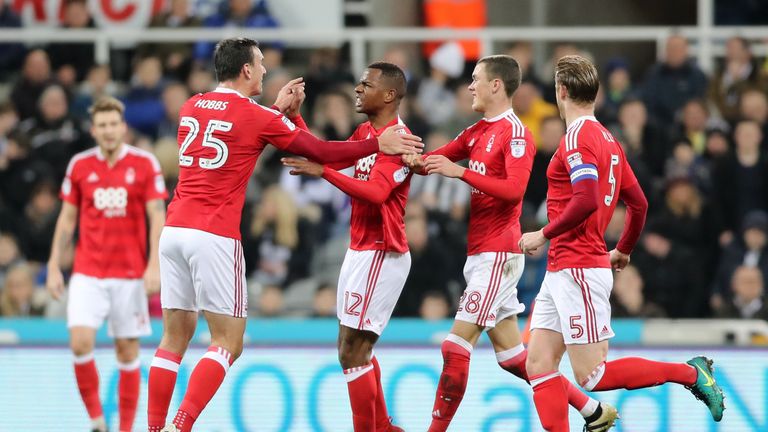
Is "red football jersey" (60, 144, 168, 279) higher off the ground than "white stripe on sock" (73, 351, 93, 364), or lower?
higher

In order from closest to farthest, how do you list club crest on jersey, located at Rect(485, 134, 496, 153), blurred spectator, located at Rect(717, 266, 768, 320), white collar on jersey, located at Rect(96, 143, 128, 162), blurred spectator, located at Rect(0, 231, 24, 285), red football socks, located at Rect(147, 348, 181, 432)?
1. red football socks, located at Rect(147, 348, 181, 432)
2. club crest on jersey, located at Rect(485, 134, 496, 153)
3. white collar on jersey, located at Rect(96, 143, 128, 162)
4. blurred spectator, located at Rect(717, 266, 768, 320)
5. blurred spectator, located at Rect(0, 231, 24, 285)

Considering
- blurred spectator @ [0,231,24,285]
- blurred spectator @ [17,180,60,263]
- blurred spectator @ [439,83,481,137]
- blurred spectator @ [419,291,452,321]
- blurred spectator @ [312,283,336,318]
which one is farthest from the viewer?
blurred spectator @ [439,83,481,137]

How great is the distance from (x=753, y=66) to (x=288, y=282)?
5.26 metres

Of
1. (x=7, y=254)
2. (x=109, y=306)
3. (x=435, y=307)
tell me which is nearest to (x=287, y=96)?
(x=109, y=306)

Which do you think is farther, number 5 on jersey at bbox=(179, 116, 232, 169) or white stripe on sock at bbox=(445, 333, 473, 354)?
white stripe on sock at bbox=(445, 333, 473, 354)

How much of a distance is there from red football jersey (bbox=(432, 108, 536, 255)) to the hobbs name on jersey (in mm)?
587

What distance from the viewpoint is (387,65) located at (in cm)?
807

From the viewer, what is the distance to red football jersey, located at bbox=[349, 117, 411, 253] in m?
7.90

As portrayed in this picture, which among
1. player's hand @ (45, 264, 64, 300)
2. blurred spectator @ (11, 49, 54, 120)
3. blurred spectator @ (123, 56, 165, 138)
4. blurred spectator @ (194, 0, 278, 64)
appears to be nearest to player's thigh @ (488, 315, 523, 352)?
player's hand @ (45, 264, 64, 300)

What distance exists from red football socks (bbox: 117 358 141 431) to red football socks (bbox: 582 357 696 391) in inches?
138

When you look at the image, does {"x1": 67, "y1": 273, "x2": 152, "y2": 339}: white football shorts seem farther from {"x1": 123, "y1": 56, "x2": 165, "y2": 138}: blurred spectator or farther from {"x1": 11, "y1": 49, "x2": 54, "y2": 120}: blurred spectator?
{"x1": 11, "y1": 49, "x2": 54, "y2": 120}: blurred spectator

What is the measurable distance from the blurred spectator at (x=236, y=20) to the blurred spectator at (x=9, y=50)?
1.97 m

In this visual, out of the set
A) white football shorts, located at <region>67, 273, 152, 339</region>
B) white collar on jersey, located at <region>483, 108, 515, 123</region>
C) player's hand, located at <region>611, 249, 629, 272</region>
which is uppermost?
white collar on jersey, located at <region>483, 108, 515, 123</region>

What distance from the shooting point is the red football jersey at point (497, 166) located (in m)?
7.99
